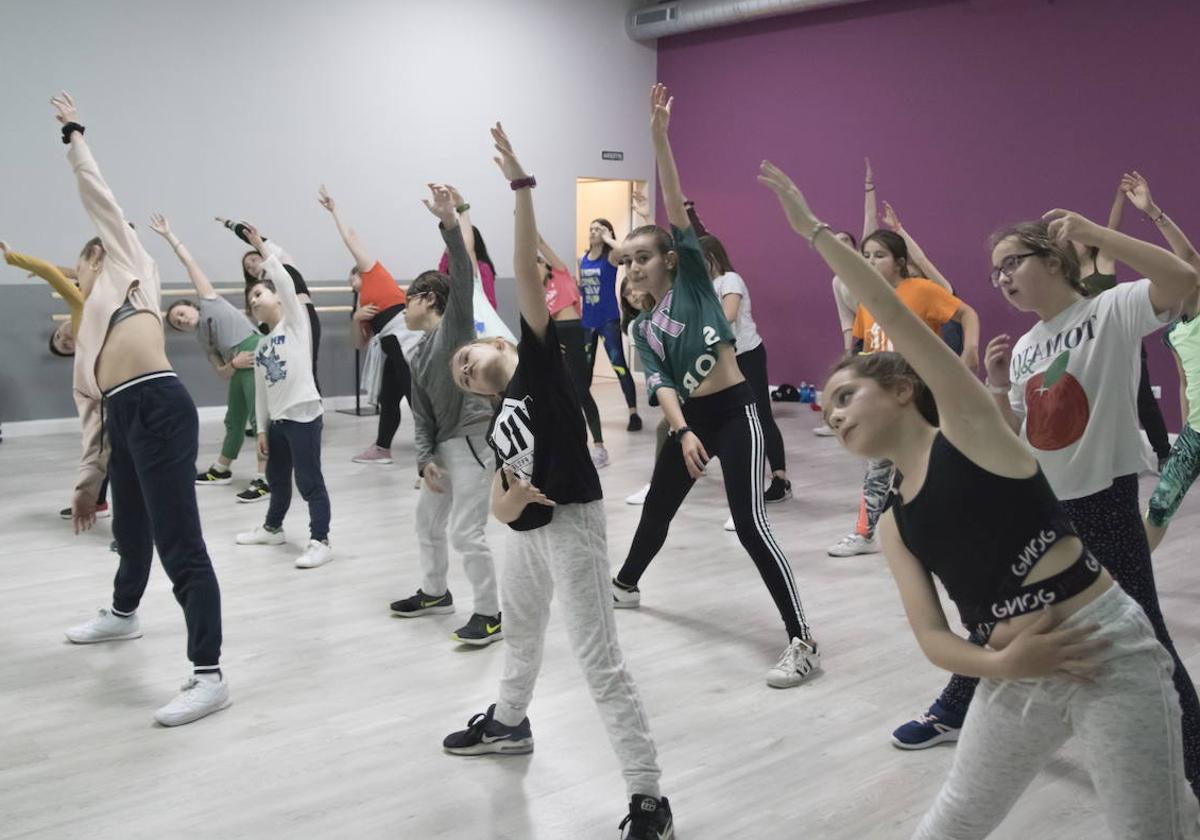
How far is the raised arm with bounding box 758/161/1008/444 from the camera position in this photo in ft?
5.51

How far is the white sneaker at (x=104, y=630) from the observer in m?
3.95

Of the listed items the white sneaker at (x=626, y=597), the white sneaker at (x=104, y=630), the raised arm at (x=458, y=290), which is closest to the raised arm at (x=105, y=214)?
the raised arm at (x=458, y=290)

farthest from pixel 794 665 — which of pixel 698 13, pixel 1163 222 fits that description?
pixel 698 13

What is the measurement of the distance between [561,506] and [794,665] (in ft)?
4.30

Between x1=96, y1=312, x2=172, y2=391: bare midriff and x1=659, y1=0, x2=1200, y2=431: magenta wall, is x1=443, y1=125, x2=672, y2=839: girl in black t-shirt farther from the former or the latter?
x1=659, y1=0, x2=1200, y2=431: magenta wall

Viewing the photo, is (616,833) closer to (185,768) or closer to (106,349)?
(185,768)

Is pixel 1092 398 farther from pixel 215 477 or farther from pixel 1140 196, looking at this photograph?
pixel 215 477

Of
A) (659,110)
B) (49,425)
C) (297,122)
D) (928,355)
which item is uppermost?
(297,122)

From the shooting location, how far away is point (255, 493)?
247 inches

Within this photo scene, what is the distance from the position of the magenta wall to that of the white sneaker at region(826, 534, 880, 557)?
4.19 metres

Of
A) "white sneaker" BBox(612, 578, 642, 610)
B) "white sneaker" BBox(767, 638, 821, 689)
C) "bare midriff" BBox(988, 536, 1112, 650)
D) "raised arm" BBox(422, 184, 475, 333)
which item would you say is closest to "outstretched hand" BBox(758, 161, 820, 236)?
"bare midriff" BBox(988, 536, 1112, 650)

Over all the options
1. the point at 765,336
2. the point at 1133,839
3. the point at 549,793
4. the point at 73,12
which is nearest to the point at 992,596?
the point at 1133,839

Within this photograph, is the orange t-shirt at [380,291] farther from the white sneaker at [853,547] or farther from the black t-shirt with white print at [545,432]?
the black t-shirt with white print at [545,432]

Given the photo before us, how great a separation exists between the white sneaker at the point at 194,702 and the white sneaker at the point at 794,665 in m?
1.62
